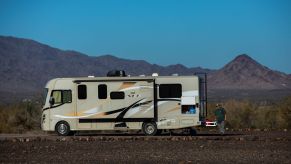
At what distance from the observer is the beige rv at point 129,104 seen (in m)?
32.2

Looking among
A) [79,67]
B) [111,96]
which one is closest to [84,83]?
[111,96]

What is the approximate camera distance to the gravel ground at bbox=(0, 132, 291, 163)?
2102 centimetres

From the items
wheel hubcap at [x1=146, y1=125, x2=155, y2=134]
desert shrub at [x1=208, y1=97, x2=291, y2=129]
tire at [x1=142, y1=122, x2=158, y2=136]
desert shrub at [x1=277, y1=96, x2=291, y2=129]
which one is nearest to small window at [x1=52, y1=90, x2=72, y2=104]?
tire at [x1=142, y1=122, x2=158, y2=136]

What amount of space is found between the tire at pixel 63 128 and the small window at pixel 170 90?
4.55 metres

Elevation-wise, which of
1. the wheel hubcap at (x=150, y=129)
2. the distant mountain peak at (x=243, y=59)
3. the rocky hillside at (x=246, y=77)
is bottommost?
the wheel hubcap at (x=150, y=129)

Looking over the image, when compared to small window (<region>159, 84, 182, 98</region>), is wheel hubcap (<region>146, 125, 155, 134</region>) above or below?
below

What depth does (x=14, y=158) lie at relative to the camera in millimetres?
21906

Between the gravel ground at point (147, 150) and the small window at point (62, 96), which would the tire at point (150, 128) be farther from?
the small window at point (62, 96)

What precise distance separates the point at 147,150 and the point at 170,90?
26.5ft

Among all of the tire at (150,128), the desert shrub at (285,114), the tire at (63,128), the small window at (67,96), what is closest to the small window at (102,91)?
the small window at (67,96)

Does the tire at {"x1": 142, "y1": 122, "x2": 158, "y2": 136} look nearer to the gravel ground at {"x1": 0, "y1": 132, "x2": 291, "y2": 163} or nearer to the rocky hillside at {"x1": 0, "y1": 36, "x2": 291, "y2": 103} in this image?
the gravel ground at {"x1": 0, "y1": 132, "x2": 291, "y2": 163}

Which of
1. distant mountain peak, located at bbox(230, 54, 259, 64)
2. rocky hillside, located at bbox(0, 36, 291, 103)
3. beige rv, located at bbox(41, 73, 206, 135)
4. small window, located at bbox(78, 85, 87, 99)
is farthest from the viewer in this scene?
distant mountain peak, located at bbox(230, 54, 259, 64)

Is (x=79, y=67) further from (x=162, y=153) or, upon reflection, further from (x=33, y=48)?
(x=162, y=153)

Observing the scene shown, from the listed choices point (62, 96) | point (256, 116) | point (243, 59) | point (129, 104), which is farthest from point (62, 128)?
point (243, 59)
